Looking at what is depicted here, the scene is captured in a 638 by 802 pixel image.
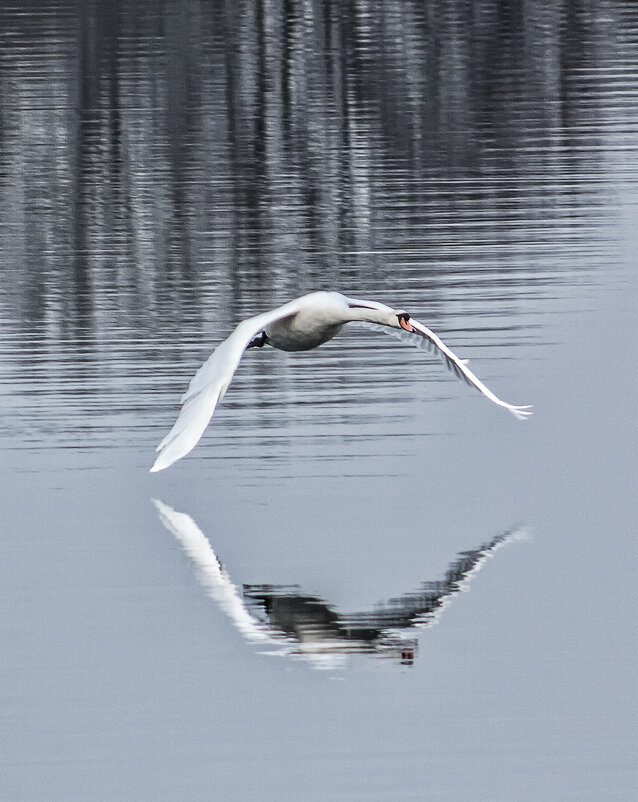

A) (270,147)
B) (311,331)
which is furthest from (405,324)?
(270,147)

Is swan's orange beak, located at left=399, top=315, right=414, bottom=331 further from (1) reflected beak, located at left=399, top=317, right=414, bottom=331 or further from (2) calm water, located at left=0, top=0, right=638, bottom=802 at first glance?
(2) calm water, located at left=0, top=0, right=638, bottom=802

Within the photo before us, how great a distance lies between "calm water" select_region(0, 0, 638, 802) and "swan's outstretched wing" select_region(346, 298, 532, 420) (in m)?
0.52

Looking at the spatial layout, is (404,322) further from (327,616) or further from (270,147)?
(270,147)

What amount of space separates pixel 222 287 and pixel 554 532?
8111 mm

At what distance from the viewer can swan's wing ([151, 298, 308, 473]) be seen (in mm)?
11250

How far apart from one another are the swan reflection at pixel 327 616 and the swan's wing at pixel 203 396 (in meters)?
0.75

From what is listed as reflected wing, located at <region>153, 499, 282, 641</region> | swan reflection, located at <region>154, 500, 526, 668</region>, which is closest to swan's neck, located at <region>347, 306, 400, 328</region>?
reflected wing, located at <region>153, 499, 282, 641</region>

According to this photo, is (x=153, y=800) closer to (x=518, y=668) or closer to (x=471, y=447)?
(x=518, y=668)

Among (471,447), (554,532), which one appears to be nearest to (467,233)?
(471,447)

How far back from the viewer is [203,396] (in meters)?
11.7

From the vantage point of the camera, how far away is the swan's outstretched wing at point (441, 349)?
12.9m

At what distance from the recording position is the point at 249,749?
361 inches

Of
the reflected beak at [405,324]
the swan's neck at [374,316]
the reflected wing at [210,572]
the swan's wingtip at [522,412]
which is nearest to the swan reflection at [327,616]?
the reflected wing at [210,572]

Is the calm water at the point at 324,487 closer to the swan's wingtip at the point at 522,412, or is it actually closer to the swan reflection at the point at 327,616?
the swan reflection at the point at 327,616
